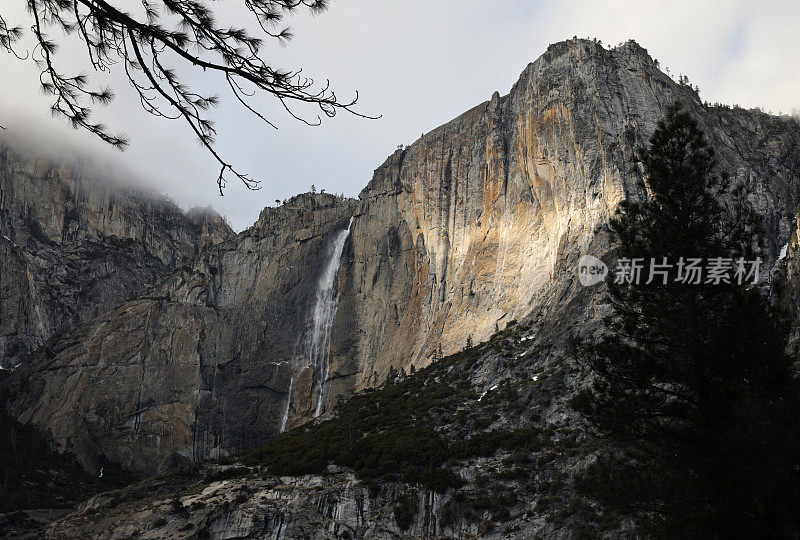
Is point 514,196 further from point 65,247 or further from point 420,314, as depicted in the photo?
point 65,247

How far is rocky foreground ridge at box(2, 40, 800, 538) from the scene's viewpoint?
119ft

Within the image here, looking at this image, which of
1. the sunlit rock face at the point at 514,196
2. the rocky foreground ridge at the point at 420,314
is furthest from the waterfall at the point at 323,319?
the sunlit rock face at the point at 514,196

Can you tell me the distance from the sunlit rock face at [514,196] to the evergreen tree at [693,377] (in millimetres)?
28835

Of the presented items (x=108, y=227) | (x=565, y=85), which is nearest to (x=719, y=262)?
(x=565, y=85)

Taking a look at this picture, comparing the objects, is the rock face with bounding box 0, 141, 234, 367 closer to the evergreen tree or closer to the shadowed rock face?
the shadowed rock face

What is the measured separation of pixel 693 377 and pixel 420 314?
49.3 meters

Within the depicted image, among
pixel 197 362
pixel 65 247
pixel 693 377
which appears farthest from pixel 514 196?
pixel 65 247

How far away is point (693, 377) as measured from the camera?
14242mm

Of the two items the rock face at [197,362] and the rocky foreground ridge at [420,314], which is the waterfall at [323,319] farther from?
the rock face at [197,362]

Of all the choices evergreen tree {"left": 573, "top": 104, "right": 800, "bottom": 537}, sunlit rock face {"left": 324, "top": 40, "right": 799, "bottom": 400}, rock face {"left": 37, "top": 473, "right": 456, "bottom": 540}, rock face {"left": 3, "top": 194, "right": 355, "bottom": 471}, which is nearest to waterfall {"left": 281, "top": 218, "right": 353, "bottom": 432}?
rock face {"left": 3, "top": 194, "right": 355, "bottom": 471}

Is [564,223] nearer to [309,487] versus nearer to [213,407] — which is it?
[309,487]

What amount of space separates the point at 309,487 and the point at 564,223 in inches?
1121

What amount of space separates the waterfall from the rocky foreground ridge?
62 centimetres

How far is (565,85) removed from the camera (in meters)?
55.9
